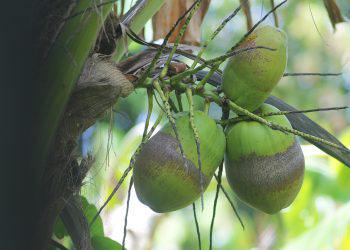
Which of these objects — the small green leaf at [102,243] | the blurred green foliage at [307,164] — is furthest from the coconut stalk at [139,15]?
the small green leaf at [102,243]

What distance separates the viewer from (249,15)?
158 centimetres

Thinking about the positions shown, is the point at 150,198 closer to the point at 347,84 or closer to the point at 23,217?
the point at 23,217

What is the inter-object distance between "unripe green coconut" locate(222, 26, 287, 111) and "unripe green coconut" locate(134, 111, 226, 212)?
0.09 metres

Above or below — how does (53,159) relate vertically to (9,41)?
below

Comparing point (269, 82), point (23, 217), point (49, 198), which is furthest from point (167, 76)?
point (23, 217)

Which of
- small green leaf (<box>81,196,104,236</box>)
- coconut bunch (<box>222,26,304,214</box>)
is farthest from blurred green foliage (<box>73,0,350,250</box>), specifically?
coconut bunch (<box>222,26,304,214</box>)

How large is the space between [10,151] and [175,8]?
118cm

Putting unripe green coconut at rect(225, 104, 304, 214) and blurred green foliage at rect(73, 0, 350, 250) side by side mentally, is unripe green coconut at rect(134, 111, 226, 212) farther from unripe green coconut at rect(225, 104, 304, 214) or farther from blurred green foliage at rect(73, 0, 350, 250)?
blurred green foliage at rect(73, 0, 350, 250)

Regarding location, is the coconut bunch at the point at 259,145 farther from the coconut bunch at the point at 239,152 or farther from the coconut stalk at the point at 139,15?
the coconut stalk at the point at 139,15

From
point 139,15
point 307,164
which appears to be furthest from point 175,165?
point 307,164

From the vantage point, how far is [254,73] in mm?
1106

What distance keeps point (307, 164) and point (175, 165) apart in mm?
3106

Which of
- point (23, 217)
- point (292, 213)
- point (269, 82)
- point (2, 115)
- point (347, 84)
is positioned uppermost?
point (2, 115)

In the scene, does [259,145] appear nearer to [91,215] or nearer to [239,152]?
[239,152]
